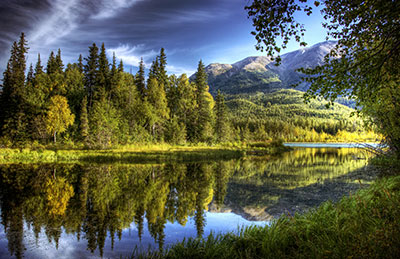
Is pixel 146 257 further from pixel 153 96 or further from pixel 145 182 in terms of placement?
pixel 153 96

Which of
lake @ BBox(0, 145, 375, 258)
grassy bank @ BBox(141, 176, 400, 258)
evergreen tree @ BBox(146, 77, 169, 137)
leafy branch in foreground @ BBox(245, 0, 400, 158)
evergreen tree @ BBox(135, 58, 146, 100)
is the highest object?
evergreen tree @ BBox(135, 58, 146, 100)

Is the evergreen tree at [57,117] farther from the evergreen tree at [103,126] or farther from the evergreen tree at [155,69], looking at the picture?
the evergreen tree at [155,69]

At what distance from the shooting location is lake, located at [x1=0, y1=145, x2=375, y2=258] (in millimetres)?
7094

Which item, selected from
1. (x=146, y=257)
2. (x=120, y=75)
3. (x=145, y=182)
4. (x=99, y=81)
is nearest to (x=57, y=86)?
(x=99, y=81)

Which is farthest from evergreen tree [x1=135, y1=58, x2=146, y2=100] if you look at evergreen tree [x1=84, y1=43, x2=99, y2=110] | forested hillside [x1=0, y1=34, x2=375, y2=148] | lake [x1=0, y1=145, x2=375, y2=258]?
lake [x1=0, y1=145, x2=375, y2=258]

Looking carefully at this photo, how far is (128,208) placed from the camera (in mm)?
10586

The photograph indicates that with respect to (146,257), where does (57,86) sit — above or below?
above

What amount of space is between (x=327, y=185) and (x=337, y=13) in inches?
492

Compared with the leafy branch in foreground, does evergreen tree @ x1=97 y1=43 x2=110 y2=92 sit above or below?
above

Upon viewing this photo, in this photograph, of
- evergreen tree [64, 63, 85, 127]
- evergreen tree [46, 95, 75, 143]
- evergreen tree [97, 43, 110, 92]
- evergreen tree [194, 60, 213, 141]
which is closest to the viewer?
evergreen tree [46, 95, 75, 143]

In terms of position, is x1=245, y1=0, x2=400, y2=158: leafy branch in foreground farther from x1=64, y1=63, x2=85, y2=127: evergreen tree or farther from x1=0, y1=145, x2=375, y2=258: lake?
x1=64, y1=63, x2=85, y2=127: evergreen tree

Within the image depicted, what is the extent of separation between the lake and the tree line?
22.0 m

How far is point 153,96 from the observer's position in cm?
4603

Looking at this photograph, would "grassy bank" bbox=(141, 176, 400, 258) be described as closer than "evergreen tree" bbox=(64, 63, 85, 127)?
Yes
